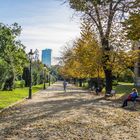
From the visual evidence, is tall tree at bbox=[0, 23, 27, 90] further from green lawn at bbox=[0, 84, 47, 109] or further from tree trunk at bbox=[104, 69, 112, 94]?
tree trunk at bbox=[104, 69, 112, 94]

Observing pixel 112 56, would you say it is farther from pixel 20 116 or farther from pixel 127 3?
pixel 20 116

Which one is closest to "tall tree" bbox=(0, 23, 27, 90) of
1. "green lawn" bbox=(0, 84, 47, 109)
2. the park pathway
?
"green lawn" bbox=(0, 84, 47, 109)

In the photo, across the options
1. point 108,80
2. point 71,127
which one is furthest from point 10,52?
point 71,127

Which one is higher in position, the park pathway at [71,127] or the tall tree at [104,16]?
the tall tree at [104,16]

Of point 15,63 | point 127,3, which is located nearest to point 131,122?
point 127,3

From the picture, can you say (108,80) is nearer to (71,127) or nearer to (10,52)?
(10,52)

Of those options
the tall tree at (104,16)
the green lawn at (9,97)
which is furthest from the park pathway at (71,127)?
the tall tree at (104,16)

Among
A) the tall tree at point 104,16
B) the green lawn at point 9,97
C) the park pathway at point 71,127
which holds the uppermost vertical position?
the tall tree at point 104,16

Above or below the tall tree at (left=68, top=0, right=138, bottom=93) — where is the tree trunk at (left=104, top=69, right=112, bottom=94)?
below

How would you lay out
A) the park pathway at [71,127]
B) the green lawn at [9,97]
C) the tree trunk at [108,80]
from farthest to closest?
the tree trunk at [108,80] → the green lawn at [9,97] → the park pathway at [71,127]

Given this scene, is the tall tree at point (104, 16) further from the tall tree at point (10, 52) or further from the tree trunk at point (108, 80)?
the tall tree at point (10, 52)

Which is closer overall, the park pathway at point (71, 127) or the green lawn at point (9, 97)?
the park pathway at point (71, 127)

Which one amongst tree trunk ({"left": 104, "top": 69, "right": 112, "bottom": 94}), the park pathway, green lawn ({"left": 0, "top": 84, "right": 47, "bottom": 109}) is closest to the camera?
the park pathway

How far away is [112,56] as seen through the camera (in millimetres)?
40031
